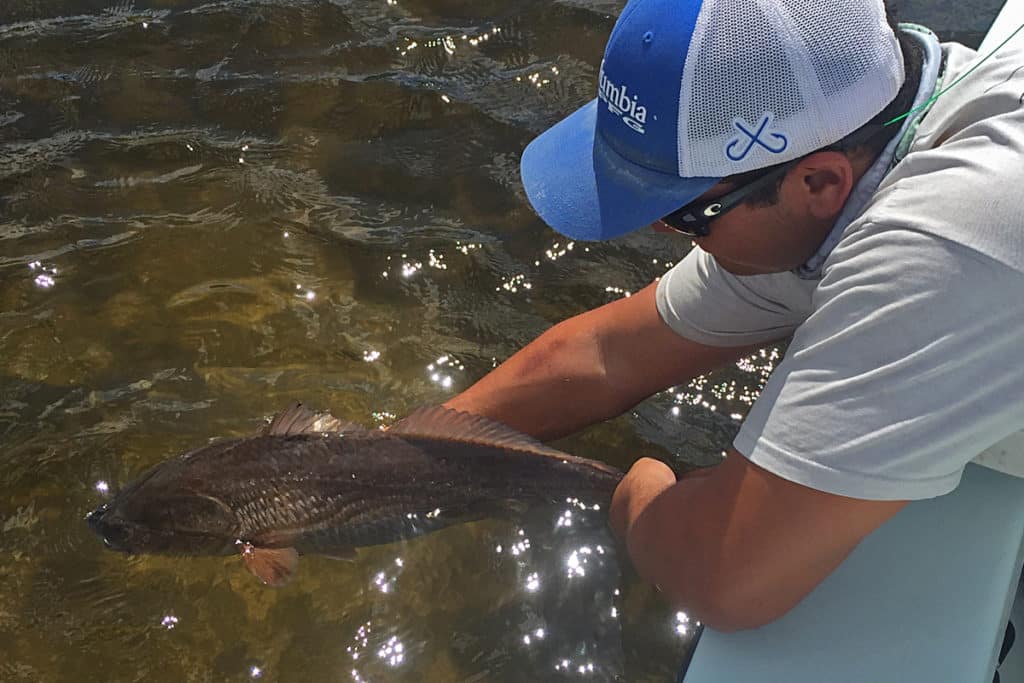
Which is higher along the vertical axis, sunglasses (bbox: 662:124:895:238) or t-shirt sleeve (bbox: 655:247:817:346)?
sunglasses (bbox: 662:124:895:238)

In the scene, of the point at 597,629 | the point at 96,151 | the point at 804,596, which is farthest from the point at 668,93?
the point at 96,151

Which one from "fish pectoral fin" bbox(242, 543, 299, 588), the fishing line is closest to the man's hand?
"fish pectoral fin" bbox(242, 543, 299, 588)

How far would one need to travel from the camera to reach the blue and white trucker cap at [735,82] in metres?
1.79

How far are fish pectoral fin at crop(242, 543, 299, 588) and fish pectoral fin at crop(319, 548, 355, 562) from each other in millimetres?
137

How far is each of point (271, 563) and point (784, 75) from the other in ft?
6.87

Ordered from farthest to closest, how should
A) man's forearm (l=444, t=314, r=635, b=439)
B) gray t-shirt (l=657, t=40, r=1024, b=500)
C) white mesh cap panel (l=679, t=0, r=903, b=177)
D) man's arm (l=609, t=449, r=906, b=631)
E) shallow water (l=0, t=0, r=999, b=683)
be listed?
1. man's forearm (l=444, t=314, r=635, b=439)
2. shallow water (l=0, t=0, r=999, b=683)
3. man's arm (l=609, t=449, r=906, b=631)
4. white mesh cap panel (l=679, t=0, r=903, b=177)
5. gray t-shirt (l=657, t=40, r=1024, b=500)

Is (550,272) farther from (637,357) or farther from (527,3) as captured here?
(527,3)

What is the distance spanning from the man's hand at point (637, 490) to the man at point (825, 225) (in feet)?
0.98

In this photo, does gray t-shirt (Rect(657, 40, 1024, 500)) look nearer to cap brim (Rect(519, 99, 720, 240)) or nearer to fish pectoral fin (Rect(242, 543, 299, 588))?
cap brim (Rect(519, 99, 720, 240))

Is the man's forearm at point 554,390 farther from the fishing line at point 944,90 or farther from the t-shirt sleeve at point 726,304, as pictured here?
the fishing line at point 944,90

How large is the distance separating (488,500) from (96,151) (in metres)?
3.10

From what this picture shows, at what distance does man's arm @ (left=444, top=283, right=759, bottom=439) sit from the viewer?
10.1 feet

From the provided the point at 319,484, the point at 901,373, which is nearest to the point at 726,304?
the point at 901,373

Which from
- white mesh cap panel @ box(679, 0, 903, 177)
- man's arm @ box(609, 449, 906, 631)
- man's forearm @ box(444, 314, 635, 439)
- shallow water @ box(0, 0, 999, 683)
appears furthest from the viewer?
man's forearm @ box(444, 314, 635, 439)
